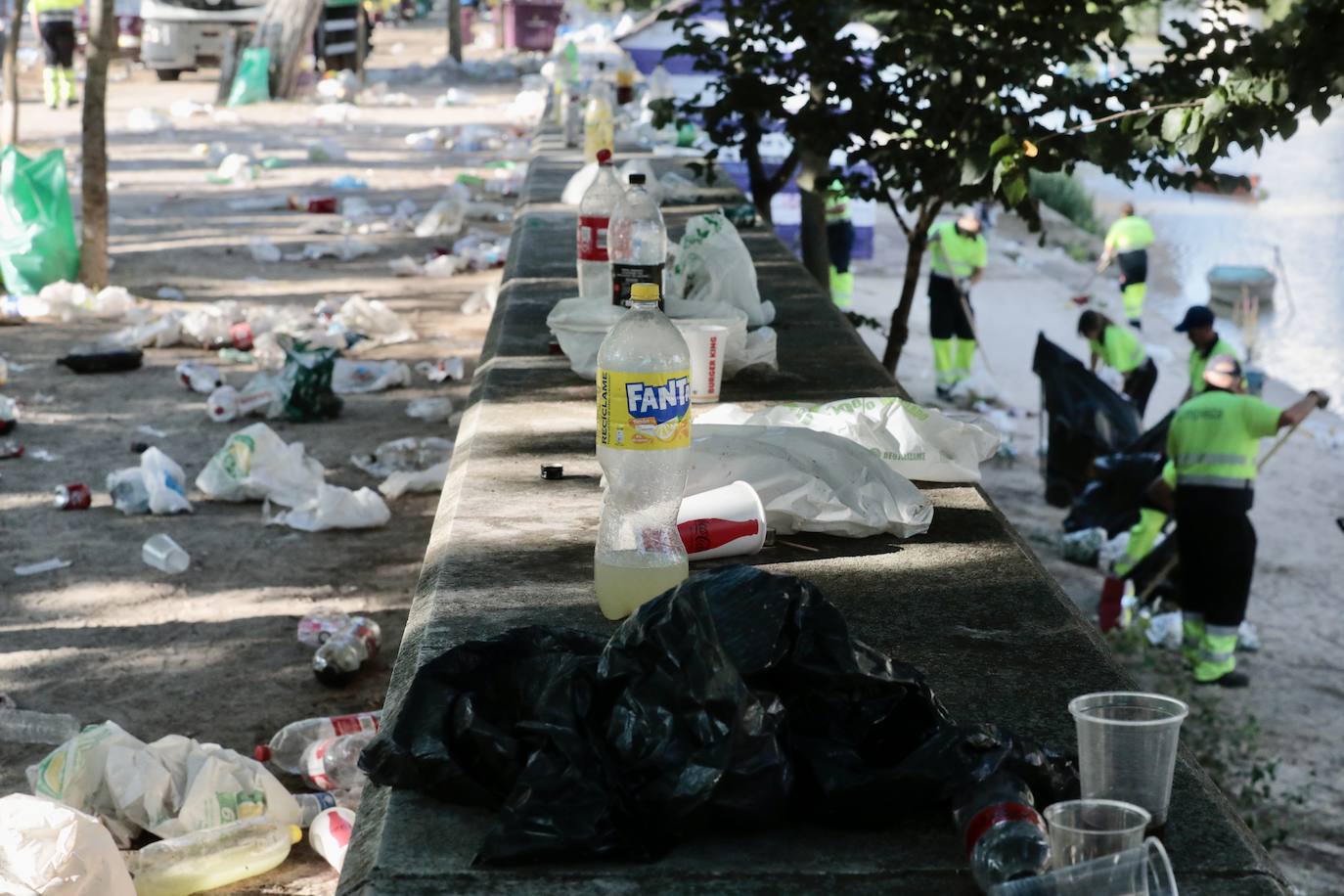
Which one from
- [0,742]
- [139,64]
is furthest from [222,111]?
[0,742]

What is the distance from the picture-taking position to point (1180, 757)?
2418 millimetres

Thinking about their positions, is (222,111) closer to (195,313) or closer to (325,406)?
(195,313)

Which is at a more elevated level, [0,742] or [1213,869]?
[1213,869]

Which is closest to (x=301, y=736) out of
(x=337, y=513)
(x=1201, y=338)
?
(x=337, y=513)

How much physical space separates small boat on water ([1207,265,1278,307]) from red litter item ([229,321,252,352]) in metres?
12.4

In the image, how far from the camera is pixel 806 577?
3.14 meters

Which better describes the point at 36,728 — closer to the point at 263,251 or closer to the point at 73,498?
the point at 73,498

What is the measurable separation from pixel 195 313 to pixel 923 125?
5.25m

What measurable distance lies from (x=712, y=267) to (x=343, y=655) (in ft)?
5.66

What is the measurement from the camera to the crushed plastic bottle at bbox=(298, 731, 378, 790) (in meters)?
4.00

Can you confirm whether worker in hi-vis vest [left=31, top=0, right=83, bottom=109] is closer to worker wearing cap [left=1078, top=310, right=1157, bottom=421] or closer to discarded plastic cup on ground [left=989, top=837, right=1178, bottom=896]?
worker wearing cap [left=1078, top=310, right=1157, bottom=421]

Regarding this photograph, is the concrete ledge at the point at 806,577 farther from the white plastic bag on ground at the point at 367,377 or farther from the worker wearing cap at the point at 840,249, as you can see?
the worker wearing cap at the point at 840,249

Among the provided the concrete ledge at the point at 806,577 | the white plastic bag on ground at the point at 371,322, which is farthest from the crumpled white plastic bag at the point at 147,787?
the white plastic bag on ground at the point at 371,322

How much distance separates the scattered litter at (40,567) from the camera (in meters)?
5.66
